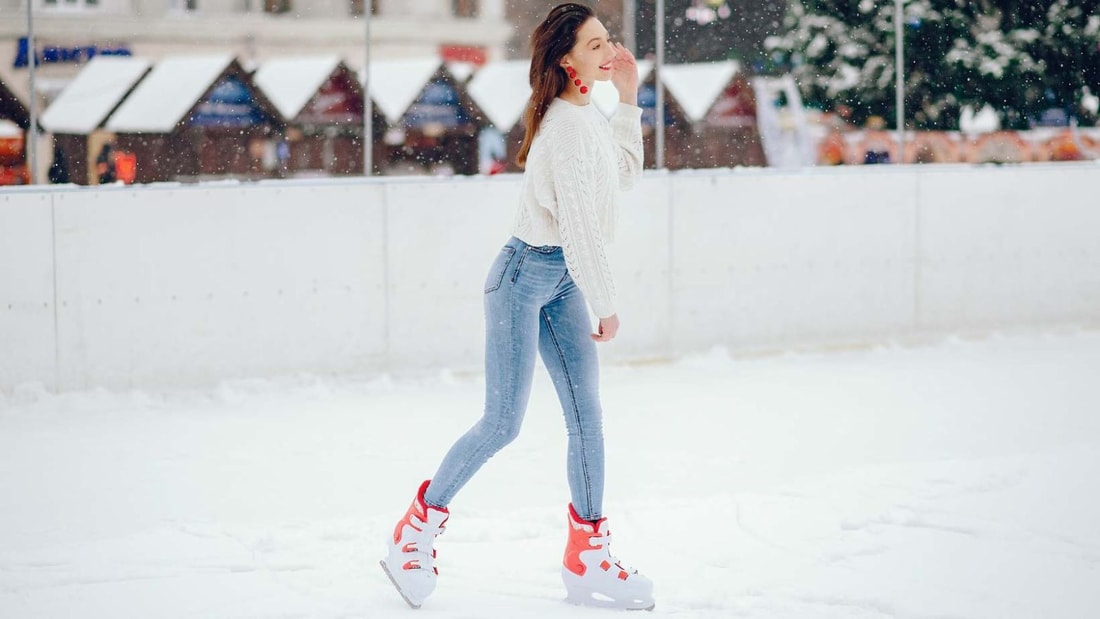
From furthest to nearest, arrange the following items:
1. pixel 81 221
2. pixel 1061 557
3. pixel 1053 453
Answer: pixel 81 221 → pixel 1053 453 → pixel 1061 557

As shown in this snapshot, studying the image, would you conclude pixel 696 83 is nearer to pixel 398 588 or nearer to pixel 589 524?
pixel 589 524

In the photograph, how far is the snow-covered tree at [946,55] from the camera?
28.6 ft

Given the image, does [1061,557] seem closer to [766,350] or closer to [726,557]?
[726,557]

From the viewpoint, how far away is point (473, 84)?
311 inches

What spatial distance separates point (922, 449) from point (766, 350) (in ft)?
8.53

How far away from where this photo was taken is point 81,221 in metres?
6.82

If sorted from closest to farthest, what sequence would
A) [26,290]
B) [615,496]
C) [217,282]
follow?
[615,496]
[26,290]
[217,282]

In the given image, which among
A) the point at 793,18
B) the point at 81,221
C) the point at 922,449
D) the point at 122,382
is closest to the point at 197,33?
the point at 81,221

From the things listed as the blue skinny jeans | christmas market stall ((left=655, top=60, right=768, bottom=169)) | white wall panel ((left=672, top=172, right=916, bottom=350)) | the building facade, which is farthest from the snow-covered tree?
the blue skinny jeans

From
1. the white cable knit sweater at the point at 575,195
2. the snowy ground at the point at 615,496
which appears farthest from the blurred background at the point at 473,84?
the white cable knit sweater at the point at 575,195

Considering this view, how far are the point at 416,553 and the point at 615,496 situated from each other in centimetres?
140

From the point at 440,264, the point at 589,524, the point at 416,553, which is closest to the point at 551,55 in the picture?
the point at 589,524

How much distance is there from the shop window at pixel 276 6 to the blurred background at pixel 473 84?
0.6 inches

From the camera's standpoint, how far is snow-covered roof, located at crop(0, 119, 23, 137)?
6.88 m
